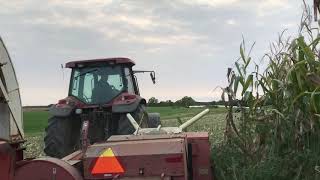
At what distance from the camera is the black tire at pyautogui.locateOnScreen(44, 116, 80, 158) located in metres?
7.94

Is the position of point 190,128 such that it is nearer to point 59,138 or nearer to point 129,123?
point 59,138

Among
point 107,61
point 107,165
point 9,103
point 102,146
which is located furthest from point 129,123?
point 107,165

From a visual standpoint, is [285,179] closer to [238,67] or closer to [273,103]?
[273,103]

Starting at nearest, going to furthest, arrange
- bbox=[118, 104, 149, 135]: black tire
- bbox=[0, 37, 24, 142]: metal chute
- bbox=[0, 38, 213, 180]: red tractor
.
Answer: bbox=[0, 38, 213, 180]: red tractor
bbox=[0, 37, 24, 142]: metal chute
bbox=[118, 104, 149, 135]: black tire

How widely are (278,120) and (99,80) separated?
3.87 meters

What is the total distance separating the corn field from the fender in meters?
2.08

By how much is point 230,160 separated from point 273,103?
2.25 ft

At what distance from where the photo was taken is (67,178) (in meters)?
4.30

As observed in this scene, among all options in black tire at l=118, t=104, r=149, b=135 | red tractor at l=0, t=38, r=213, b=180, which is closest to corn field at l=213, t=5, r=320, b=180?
red tractor at l=0, t=38, r=213, b=180

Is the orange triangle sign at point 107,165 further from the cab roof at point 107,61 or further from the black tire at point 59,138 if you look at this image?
the cab roof at point 107,61

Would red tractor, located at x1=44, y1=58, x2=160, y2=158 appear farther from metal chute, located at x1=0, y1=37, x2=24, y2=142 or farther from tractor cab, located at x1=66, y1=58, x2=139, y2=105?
metal chute, located at x1=0, y1=37, x2=24, y2=142

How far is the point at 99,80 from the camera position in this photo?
835cm

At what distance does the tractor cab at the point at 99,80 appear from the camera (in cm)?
825

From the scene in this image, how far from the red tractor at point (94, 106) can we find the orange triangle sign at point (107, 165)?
287 cm
